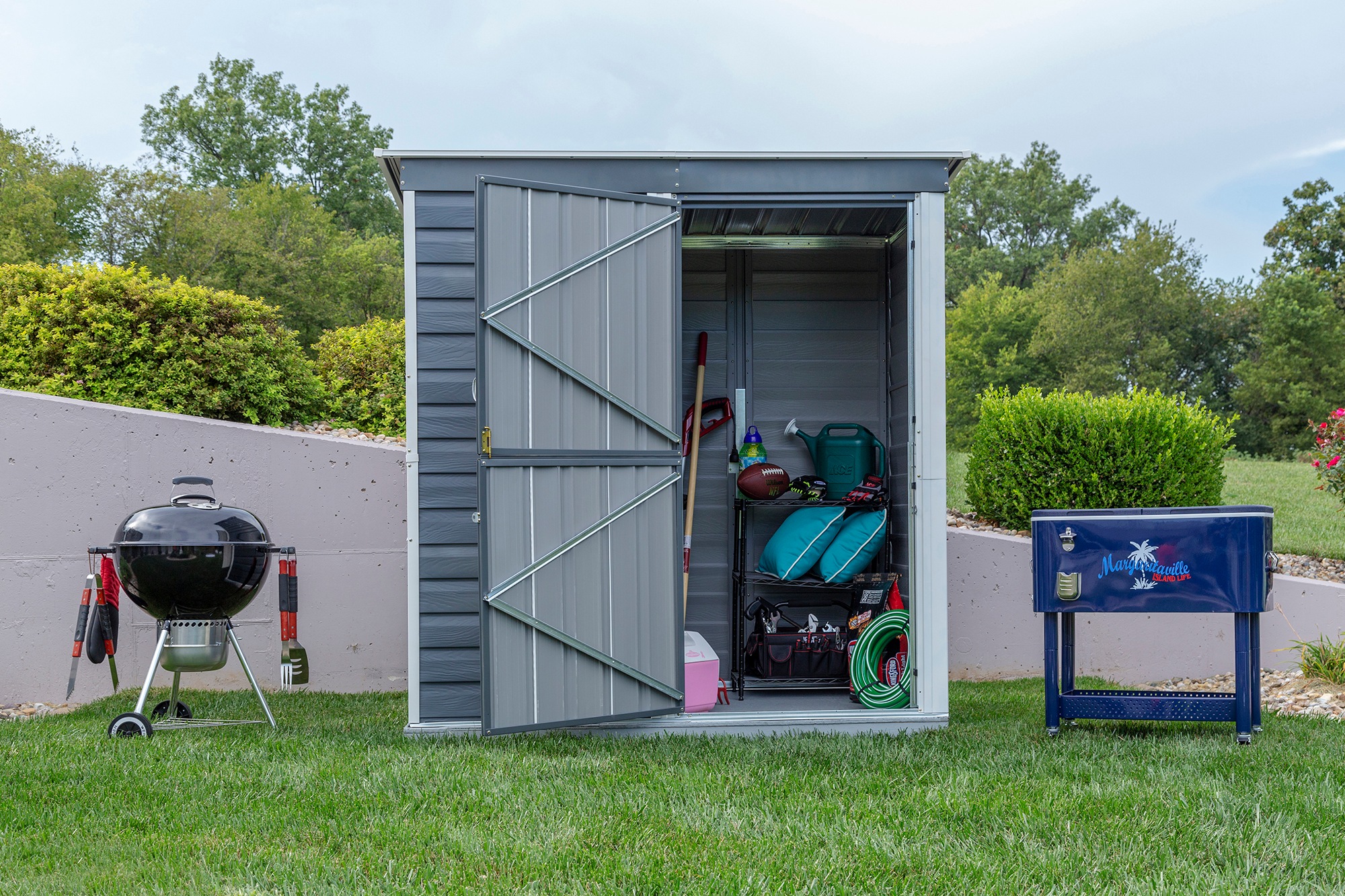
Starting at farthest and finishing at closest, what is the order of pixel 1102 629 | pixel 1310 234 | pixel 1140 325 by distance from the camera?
pixel 1310 234 → pixel 1140 325 → pixel 1102 629

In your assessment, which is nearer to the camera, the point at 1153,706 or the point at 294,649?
the point at 1153,706

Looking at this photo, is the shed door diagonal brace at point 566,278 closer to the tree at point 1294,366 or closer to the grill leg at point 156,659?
the grill leg at point 156,659

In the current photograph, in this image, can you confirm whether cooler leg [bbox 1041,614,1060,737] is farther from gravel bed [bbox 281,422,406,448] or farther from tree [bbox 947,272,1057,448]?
tree [bbox 947,272,1057,448]

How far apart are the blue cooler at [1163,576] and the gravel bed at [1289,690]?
3.75ft

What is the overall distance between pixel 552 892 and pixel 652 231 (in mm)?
2821

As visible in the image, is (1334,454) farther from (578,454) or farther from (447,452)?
(447,452)

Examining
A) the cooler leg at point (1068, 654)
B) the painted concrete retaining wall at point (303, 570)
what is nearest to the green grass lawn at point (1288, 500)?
the painted concrete retaining wall at point (303, 570)

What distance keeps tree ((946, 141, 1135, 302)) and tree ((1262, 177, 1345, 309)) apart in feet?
15.2

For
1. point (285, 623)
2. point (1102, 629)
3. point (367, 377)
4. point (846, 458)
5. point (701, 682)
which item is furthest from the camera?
point (367, 377)

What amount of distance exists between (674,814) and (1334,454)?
256 inches

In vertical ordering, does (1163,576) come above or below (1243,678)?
above

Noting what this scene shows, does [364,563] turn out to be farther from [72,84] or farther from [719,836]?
[72,84]

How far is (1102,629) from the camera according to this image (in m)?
6.02

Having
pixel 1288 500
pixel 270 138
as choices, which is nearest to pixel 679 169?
pixel 1288 500
